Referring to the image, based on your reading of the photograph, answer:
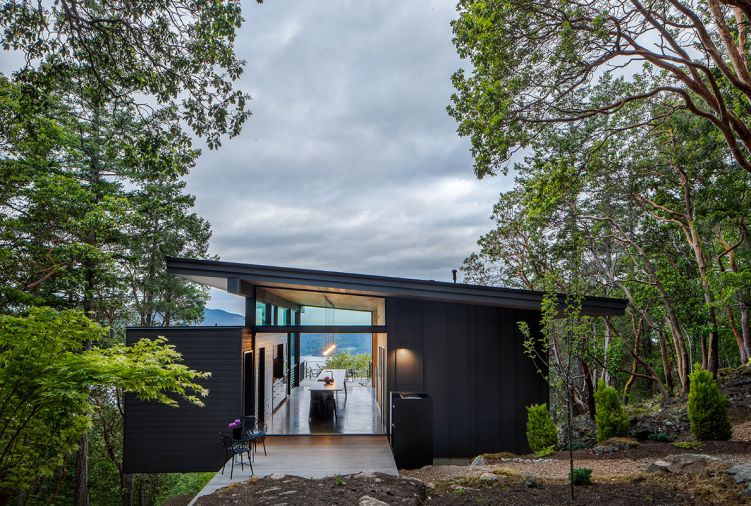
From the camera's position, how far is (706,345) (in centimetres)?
1543

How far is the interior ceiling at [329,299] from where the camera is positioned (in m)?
9.80

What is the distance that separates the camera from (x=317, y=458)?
7855mm

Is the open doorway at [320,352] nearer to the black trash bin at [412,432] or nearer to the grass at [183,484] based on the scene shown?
the black trash bin at [412,432]

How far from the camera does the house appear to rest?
847 centimetres

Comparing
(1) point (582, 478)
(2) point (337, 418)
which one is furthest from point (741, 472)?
(2) point (337, 418)

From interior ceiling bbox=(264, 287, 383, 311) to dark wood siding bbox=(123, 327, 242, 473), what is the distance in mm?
1793

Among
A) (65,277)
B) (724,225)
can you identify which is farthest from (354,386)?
(724,225)

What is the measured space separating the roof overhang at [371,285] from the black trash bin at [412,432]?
1.85 m

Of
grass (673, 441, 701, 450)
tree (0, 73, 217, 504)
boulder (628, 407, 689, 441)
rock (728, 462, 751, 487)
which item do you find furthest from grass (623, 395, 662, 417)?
tree (0, 73, 217, 504)

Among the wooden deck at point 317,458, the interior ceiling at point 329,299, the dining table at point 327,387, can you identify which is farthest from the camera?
the dining table at point 327,387

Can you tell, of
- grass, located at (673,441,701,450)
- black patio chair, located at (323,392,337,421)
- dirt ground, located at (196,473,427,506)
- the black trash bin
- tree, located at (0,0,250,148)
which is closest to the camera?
dirt ground, located at (196,473,427,506)

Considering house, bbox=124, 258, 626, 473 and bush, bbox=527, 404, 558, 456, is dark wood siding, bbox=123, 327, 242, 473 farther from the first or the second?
bush, bbox=527, 404, 558, 456

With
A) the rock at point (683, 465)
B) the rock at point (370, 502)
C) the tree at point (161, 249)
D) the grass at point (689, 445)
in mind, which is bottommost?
the grass at point (689, 445)

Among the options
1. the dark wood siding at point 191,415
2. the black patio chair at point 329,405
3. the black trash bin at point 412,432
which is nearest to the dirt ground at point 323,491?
the black trash bin at point 412,432
